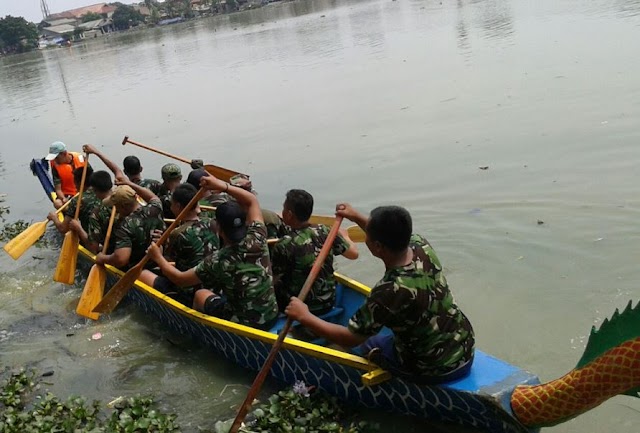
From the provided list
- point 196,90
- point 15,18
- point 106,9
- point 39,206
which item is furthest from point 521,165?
point 106,9

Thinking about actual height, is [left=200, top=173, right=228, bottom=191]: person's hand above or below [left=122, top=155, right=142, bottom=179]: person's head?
above

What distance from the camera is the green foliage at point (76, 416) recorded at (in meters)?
4.42

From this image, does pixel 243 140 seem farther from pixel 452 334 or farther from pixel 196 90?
pixel 452 334

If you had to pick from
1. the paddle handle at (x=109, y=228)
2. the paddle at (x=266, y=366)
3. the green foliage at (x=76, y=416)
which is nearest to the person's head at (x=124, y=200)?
the paddle handle at (x=109, y=228)

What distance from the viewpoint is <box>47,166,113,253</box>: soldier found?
22.4 feet

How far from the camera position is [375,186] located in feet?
29.9

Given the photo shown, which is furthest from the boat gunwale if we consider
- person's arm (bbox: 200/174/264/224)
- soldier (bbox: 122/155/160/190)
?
soldier (bbox: 122/155/160/190)

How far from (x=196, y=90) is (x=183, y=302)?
16.0 meters

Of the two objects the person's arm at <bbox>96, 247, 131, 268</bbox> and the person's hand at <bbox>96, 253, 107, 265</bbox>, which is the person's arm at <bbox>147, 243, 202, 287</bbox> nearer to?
the person's arm at <bbox>96, 247, 131, 268</bbox>

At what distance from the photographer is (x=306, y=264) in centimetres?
479

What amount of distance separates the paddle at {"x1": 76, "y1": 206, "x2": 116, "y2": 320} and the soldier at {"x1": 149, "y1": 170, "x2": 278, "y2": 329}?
1.65 meters

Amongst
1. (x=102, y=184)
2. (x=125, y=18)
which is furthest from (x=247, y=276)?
(x=125, y=18)

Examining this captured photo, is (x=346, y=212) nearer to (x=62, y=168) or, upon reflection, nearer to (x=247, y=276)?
(x=247, y=276)

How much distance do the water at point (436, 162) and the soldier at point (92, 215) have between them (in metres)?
0.83
